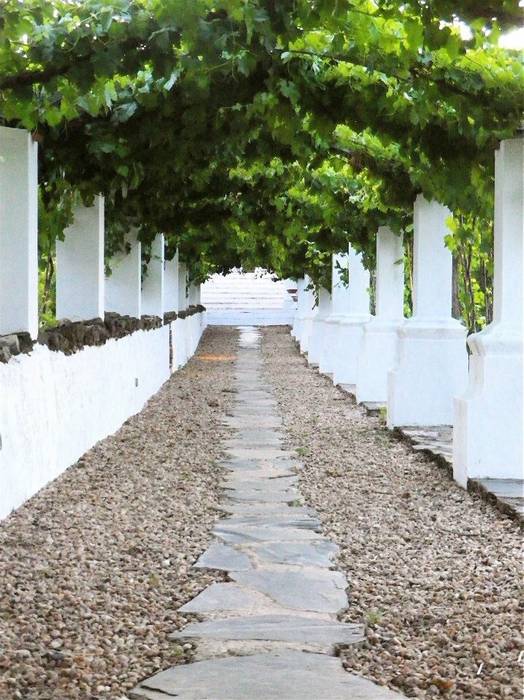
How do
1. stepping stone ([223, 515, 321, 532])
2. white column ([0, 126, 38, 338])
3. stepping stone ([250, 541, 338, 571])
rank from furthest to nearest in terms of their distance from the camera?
white column ([0, 126, 38, 338])
stepping stone ([223, 515, 321, 532])
stepping stone ([250, 541, 338, 571])

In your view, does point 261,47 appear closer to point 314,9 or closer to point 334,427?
point 314,9

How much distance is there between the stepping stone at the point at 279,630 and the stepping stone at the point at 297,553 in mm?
930

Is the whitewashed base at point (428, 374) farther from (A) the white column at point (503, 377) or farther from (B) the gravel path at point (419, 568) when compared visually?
(A) the white column at point (503, 377)

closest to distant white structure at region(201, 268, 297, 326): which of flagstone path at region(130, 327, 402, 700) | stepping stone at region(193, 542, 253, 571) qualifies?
flagstone path at region(130, 327, 402, 700)

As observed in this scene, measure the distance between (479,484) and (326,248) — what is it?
930 cm

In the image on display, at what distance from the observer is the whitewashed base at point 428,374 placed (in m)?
9.83

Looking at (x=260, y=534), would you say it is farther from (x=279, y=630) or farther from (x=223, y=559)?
(x=279, y=630)

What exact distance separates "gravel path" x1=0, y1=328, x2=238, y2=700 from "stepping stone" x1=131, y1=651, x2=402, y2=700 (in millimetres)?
125

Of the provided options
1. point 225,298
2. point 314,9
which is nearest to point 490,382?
point 314,9

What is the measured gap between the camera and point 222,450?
8938mm

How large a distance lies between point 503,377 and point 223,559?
8.76ft

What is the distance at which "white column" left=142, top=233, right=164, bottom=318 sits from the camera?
49.5ft

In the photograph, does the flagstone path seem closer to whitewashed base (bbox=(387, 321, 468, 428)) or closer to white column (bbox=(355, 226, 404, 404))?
whitewashed base (bbox=(387, 321, 468, 428))

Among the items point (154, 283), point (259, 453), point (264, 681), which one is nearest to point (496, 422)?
point (259, 453)
